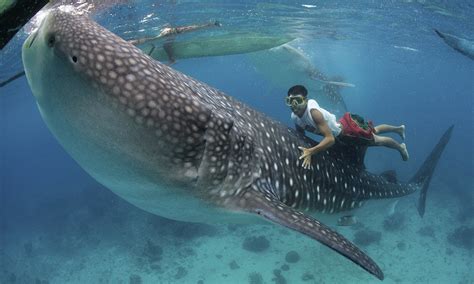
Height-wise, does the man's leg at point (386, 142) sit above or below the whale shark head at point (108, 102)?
below

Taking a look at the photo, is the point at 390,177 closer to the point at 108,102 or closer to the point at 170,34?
the point at 108,102

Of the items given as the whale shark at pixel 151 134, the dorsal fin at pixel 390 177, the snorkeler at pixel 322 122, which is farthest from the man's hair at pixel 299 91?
the dorsal fin at pixel 390 177

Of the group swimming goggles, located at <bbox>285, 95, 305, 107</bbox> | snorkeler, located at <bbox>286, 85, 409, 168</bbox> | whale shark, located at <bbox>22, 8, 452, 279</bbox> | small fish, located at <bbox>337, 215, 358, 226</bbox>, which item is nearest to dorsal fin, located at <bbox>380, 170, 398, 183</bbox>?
snorkeler, located at <bbox>286, 85, 409, 168</bbox>

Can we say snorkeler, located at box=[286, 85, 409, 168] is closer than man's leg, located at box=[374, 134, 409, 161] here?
Yes

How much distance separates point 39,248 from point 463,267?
73.0ft

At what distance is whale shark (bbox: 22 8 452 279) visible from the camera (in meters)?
2.72

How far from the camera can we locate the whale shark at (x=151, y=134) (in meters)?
2.72

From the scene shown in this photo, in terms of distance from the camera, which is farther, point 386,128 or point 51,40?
point 386,128

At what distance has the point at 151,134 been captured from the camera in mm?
3004

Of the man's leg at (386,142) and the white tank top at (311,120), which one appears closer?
the white tank top at (311,120)

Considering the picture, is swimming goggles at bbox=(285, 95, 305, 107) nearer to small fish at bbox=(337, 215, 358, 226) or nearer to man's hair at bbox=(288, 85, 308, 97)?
man's hair at bbox=(288, 85, 308, 97)

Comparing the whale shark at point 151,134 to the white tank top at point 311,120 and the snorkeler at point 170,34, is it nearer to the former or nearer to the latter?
the white tank top at point 311,120

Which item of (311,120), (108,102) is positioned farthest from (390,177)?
(108,102)

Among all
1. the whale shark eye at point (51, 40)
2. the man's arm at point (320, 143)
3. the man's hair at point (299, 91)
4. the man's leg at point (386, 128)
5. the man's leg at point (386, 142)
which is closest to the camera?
the whale shark eye at point (51, 40)
